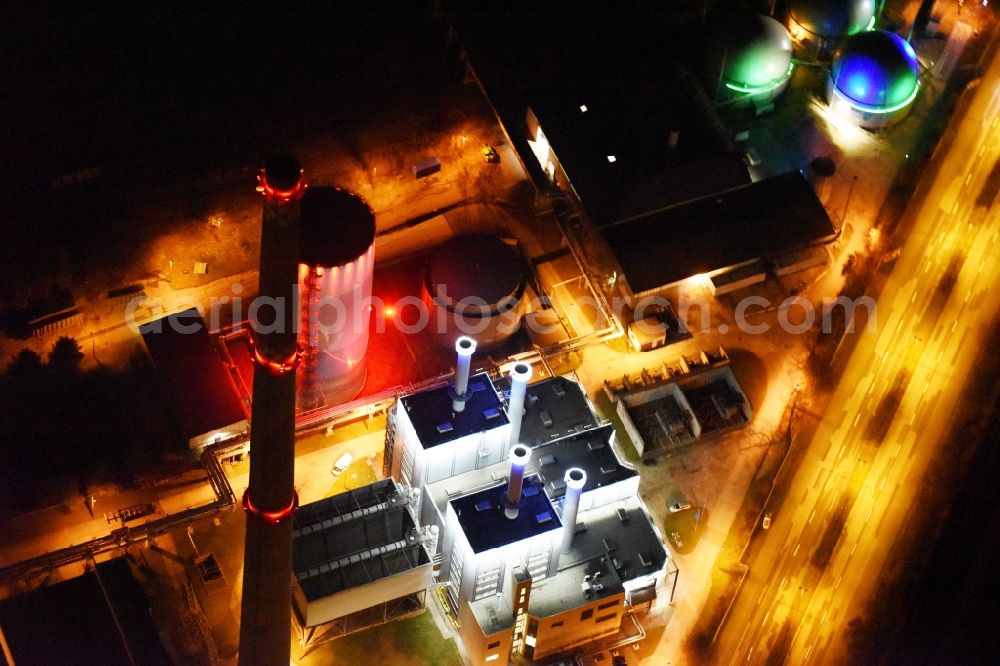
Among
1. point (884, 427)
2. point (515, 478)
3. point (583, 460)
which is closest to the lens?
point (515, 478)

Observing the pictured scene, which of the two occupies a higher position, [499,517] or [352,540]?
[352,540]

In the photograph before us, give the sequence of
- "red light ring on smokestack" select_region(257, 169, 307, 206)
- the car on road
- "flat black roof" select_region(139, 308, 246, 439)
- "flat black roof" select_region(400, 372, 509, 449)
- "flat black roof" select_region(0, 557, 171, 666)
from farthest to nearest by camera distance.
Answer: the car on road
"flat black roof" select_region(139, 308, 246, 439)
"flat black roof" select_region(400, 372, 509, 449)
"flat black roof" select_region(0, 557, 171, 666)
"red light ring on smokestack" select_region(257, 169, 307, 206)

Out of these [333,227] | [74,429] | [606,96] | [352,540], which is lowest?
[352,540]

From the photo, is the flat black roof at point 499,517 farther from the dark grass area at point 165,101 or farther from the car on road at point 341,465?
the dark grass area at point 165,101

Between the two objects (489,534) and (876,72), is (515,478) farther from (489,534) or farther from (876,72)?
(876,72)

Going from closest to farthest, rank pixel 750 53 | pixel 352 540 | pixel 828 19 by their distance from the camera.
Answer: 1. pixel 352 540
2. pixel 750 53
3. pixel 828 19

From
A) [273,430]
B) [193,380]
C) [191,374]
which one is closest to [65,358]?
[191,374]

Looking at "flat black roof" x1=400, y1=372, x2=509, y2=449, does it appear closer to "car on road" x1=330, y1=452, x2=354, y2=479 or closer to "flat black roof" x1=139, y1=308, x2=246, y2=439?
"car on road" x1=330, y1=452, x2=354, y2=479

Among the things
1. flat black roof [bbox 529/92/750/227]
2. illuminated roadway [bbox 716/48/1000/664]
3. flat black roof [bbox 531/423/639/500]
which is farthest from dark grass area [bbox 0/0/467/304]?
illuminated roadway [bbox 716/48/1000/664]
